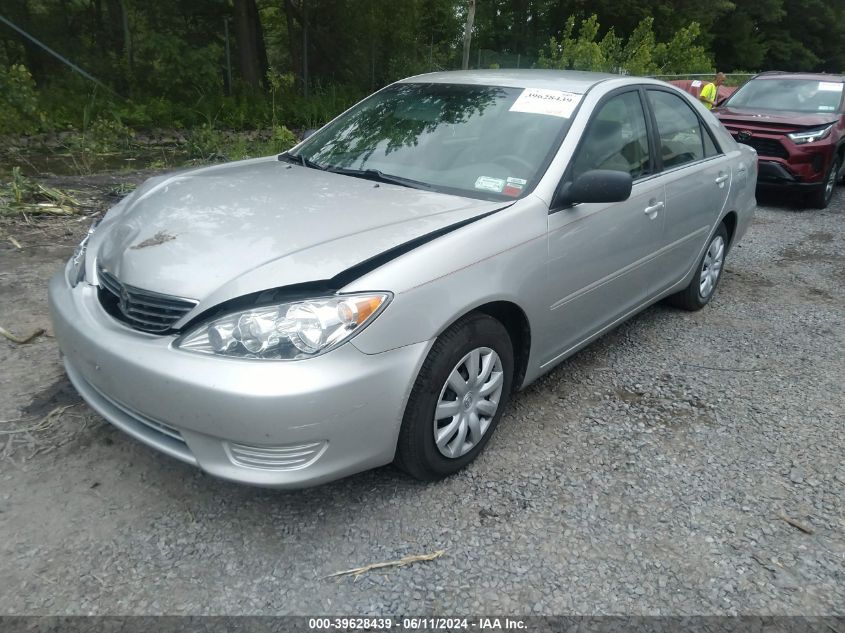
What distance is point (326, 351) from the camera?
2170mm

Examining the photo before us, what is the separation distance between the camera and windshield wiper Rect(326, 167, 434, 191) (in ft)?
10.2

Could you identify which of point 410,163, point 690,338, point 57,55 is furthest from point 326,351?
point 57,55

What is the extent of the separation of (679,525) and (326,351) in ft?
5.10

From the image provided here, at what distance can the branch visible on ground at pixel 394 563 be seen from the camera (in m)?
2.26

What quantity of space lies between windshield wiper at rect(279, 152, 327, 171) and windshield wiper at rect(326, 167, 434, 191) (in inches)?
4.2

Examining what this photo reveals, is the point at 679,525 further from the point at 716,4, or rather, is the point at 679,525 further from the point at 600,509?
the point at 716,4

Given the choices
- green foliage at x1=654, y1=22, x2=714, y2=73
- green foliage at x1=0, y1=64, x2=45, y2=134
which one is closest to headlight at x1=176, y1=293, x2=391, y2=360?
green foliage at x1=0, y1=64, x2=45, y2=134

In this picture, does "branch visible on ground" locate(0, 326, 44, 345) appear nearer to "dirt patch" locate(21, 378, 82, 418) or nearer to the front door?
"dirt patch" locate(21, 378, 82, 418)

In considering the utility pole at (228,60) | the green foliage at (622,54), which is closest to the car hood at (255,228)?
the utility pole at (228,60)

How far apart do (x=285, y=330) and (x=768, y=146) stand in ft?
26.5

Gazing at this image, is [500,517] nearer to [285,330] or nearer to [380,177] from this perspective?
[285,330]

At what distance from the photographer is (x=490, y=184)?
3.03 m

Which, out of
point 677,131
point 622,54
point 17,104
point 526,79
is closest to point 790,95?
point 677,131

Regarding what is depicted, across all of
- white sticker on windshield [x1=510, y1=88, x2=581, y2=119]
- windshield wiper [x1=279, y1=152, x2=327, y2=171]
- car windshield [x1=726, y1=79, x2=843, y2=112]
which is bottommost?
car windshield [x1=726, y1=79, x2=843, y2=112]
